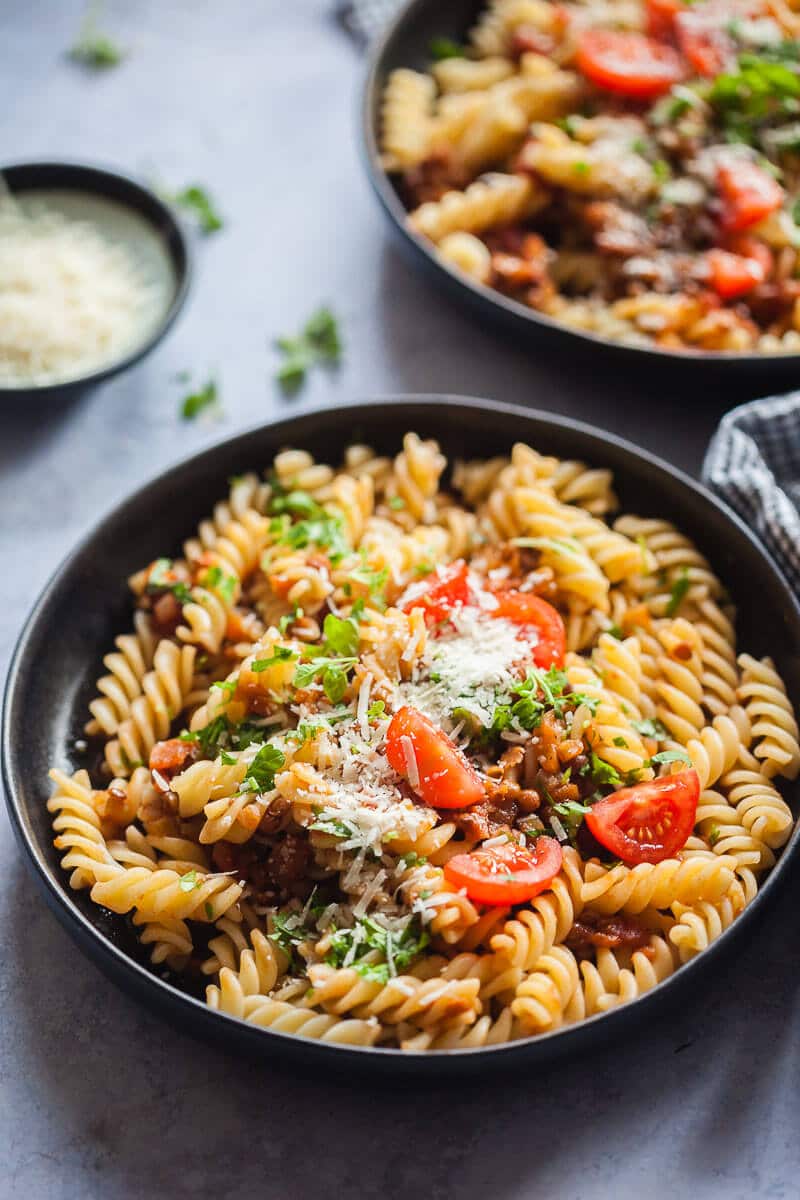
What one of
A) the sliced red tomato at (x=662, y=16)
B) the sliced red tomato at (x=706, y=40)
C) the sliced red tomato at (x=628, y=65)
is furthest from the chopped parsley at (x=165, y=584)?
the sliced red tomato at (x=662, y=16)

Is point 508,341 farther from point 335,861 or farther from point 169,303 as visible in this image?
point 335,861

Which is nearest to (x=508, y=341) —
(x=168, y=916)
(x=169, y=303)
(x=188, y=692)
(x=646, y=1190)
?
(x=169, y=303)

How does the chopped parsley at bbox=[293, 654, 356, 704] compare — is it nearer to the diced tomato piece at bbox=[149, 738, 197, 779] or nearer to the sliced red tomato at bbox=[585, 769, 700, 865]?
the diced tomato piece at bbox=[149, 738, 197, 779]

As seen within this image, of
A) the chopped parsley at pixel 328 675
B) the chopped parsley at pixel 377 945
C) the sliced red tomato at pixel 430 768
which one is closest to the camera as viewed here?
the chopped parsley at pixel 377 945

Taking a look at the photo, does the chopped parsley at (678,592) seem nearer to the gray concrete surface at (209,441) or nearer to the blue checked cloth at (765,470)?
the blue checked cloth at (765,470)

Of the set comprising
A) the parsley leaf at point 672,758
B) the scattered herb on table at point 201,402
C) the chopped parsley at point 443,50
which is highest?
the chopped parsley at point 443,50

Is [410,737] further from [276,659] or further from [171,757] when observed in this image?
[171,757]
